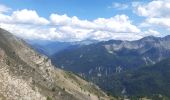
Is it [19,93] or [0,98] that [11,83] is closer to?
[19,93]

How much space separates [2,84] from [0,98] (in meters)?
21.0

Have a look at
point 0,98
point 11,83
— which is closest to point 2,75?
point 11,83

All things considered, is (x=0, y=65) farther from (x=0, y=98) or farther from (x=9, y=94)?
(x=0, y=98)

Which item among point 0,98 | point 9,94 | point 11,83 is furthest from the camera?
point 11,83

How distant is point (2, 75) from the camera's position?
638 ft

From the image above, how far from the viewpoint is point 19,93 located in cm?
19762

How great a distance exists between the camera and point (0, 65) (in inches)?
7854

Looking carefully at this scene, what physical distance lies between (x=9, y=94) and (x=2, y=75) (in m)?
14.1

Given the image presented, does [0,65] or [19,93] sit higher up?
[0,65]

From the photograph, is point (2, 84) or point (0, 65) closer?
point (2, 84)

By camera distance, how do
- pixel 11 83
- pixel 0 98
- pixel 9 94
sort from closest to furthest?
pixel 0 98 < pixel 9 94 < pixel 11 83

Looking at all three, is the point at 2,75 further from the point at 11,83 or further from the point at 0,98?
the point at 0,98

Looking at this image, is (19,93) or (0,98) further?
(19,93)

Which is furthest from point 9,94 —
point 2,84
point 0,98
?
point 0,98
